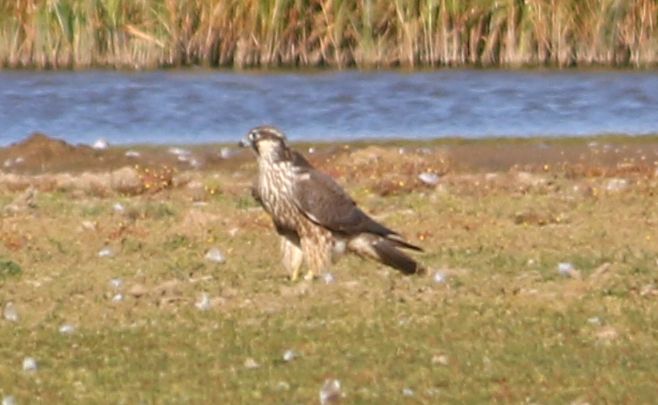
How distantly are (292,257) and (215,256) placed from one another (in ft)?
2.81

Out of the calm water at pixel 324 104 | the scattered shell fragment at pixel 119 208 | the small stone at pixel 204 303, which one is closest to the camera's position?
the small stone at pixel 204 303

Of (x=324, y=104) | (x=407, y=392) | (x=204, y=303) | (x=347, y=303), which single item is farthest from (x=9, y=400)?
(x=324, y=104)

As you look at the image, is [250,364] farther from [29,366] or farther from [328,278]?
[328,278]

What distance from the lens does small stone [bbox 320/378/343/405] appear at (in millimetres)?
7637

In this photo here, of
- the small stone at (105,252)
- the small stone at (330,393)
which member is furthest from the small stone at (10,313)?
the small stone at (330,393)

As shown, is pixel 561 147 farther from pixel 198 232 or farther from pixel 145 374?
pixel 145 374

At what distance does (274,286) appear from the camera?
10.4 meters

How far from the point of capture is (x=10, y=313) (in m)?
9.68

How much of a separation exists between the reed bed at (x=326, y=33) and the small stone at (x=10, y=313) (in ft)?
47.4

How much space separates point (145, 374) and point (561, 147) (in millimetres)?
12530

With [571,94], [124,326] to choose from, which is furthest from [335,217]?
[571,94]

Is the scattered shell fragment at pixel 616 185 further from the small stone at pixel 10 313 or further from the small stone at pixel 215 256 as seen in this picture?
the small stone at pixel 10 313

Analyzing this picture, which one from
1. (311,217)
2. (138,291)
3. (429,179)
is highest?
(311,217)

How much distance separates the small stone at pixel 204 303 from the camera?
384 inches
